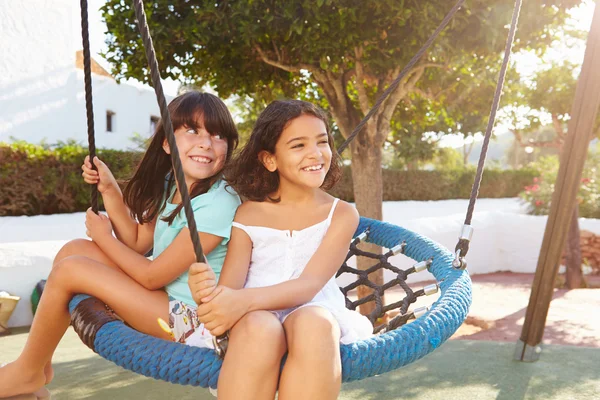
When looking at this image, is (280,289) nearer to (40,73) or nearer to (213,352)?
(213,352)

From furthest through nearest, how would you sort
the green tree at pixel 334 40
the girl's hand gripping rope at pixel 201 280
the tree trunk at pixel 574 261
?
1. the tree trunk at pixel 574 261
2. the green tree at pixel 334 40
3. the girl's hand gripping rope at pixel 201 280

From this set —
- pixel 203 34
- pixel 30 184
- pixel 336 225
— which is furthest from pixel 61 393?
pixel 30 184

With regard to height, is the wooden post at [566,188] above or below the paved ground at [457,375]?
above

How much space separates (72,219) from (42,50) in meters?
4.13

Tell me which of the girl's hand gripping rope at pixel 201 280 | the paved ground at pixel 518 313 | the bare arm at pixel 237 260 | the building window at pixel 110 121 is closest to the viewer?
the girl's hand gripping rope at pixel 201 280

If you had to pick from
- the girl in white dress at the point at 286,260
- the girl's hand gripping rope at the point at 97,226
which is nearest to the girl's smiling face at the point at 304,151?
the girl in white dress at the point at 286,260

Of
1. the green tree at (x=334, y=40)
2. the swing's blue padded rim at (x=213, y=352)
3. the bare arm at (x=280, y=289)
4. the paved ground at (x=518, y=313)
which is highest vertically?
the green tree at (x=334, y=40)

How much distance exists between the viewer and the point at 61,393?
2.43m

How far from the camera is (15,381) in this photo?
1.57 m

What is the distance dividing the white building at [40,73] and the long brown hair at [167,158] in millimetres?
6691

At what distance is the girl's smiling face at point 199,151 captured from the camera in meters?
1.61

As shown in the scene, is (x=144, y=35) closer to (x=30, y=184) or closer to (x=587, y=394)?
(x=587, y=394)

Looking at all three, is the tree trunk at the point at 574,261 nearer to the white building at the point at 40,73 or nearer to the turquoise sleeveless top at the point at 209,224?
the turquoise sleeveless top at the point at 209,224

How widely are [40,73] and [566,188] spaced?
8012 millimetres
